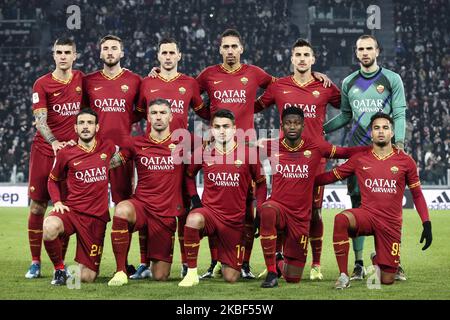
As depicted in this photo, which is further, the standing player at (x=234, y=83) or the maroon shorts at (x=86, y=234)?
the standing player at (x=234, y=83)

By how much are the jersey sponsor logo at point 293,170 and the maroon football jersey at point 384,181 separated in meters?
0.44

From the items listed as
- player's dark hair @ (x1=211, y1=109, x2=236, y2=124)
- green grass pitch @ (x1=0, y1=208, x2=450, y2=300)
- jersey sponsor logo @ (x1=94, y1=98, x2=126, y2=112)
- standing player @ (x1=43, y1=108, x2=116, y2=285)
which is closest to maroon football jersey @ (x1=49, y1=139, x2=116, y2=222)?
standing player @ (x1=43, y1=108, x2=116, y2=285)

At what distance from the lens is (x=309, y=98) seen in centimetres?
782

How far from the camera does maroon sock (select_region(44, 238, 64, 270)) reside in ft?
23.7

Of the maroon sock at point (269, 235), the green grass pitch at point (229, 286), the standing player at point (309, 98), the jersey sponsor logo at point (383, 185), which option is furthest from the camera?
the standing player at point (309, 98)

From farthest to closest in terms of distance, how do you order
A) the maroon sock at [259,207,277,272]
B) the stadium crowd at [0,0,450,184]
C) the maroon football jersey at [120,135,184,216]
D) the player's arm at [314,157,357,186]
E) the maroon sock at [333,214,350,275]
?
the stadium crowd at [0,0,450,184]
the maroon football jersey at [120,135,184,216]
the player's arm at [314,157,357,186]
the maroon sock at [259,207,277,272]
the maroon sock at [333,214,350,275]

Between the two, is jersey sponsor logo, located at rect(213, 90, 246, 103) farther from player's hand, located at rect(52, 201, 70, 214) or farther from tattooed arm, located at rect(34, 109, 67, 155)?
player's hand, located at rect(52, 201, 70, 214)

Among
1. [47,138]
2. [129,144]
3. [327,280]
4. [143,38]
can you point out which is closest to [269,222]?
[327,280]

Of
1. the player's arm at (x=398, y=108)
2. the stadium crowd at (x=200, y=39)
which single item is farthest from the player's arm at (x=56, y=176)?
the stadium crowd at (x=200, y=39)

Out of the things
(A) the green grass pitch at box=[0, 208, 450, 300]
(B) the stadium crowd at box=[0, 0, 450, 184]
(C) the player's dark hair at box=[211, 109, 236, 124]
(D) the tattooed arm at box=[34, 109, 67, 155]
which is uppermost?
(B) the stadium crowd at box=[0, 0, 450, 184]

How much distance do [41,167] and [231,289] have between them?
2.44 meters

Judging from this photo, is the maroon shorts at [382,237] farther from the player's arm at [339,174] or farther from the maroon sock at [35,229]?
the maroon sock at [35,229]

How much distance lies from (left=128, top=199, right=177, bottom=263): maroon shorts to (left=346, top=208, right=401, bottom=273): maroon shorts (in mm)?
1716

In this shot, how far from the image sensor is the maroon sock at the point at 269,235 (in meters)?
7.10
